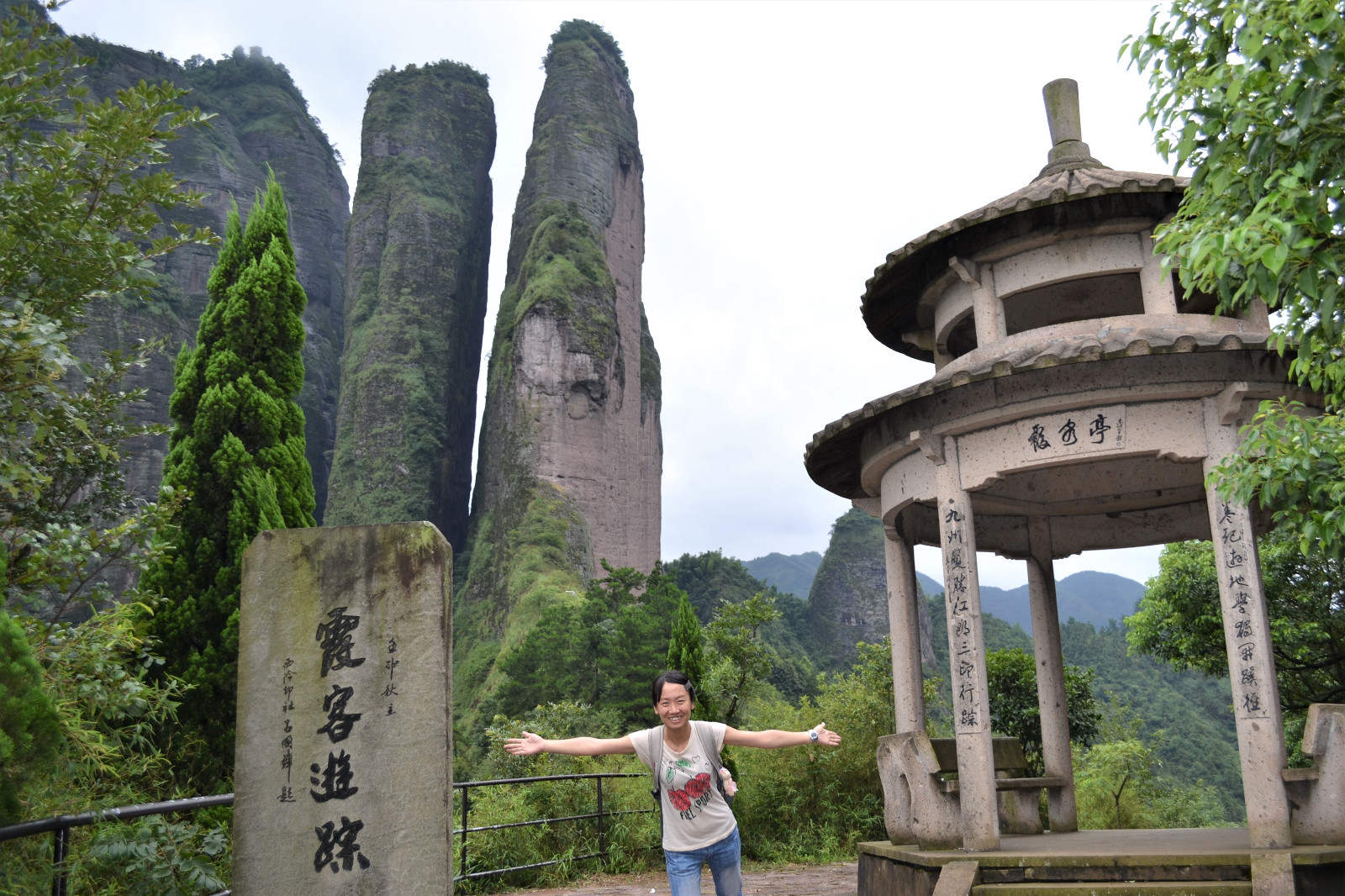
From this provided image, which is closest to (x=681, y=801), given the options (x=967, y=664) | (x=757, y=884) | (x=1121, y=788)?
(x=967, y=664)

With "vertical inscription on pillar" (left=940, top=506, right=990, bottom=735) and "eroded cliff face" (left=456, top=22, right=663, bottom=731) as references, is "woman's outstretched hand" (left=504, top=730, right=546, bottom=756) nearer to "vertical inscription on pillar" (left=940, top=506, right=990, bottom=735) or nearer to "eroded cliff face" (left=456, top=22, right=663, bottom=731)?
"vertical inscription on pillar" (left=940, top=506, right=990, bottom=735)

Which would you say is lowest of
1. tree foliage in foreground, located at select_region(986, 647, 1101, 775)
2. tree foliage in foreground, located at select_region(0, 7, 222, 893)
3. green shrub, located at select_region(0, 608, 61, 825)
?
tree foliage in foreground, located at select_region(986, 647, 1101, 775)

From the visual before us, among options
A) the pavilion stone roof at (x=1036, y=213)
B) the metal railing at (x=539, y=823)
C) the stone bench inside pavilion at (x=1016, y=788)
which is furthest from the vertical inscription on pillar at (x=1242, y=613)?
the metal railing at (x=539, y=823)

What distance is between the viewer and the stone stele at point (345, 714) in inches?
154

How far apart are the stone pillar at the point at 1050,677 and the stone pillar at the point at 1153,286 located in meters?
3.41

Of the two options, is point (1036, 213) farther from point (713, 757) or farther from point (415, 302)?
point (415, 302)

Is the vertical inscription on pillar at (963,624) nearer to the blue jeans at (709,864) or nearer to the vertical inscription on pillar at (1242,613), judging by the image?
the vertical inscription on pillar at (1242,613)

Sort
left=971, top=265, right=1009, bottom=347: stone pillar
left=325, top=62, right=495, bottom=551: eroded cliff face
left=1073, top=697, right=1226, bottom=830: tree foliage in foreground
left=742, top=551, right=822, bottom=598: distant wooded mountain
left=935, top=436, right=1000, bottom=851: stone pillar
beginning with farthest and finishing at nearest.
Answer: left=742, top=551, right=822, bottom=598: distant wooded mountain < left=325, top=62, right=495, bottom=551: eroded cliff face < left=1073, top=697, right=1226, bottom=830: tree foliage in foreground < left=971, top=265, right=1009, bottom=347: stone pillar < left=935, top=436, right=1000, bottom=851: stone pillar

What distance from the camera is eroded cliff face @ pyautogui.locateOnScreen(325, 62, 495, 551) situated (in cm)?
4528

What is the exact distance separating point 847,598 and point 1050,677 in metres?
53.8

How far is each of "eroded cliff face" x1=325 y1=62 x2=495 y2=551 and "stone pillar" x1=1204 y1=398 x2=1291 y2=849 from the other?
132 ft

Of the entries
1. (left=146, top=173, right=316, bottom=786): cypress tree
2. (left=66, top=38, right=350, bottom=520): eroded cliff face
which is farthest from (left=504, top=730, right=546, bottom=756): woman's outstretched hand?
(left=66, top=38, right=350, bottom=520): eroded cliff face

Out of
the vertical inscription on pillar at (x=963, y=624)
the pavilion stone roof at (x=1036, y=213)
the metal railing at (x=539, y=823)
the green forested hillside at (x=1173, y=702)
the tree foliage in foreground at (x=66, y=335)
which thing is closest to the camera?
the tree foliage in foreground at (x=66, y=335)

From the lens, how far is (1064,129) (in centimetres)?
912
